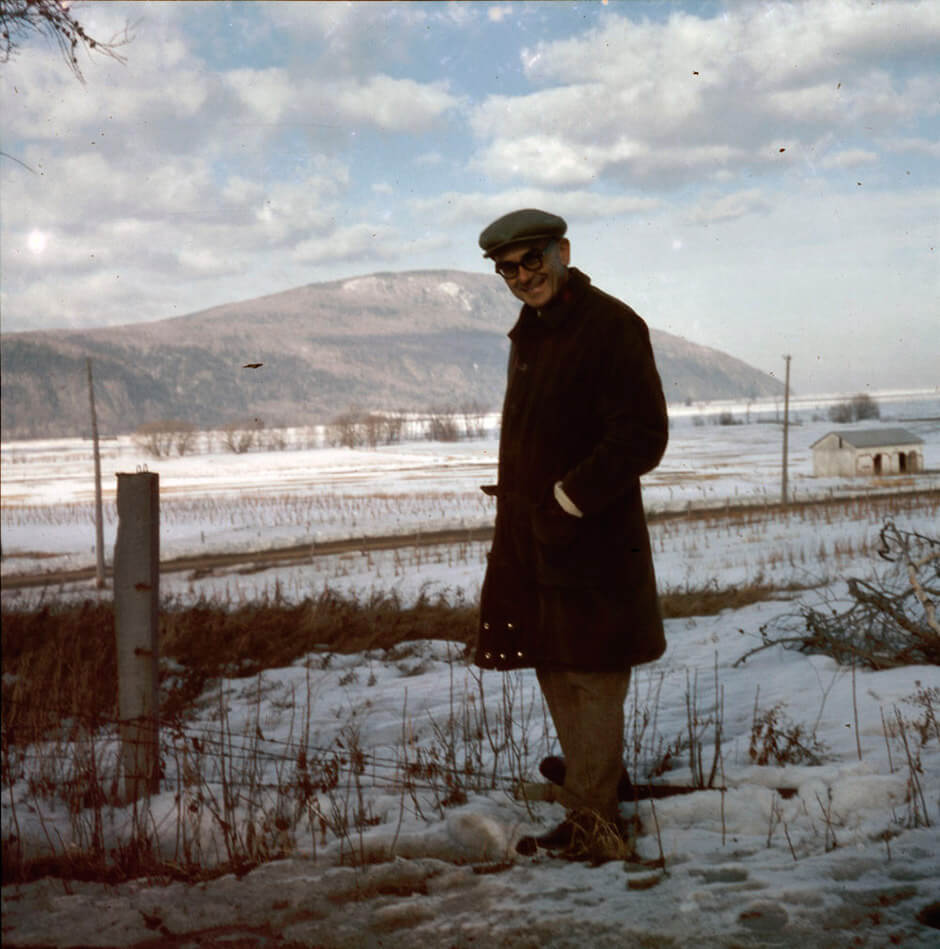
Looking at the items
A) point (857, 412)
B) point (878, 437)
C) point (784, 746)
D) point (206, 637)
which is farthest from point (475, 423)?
point (784, 746)

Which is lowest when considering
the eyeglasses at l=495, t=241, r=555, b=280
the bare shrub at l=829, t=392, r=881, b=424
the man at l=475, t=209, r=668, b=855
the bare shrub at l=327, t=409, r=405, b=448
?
the man at l=475, t=209, r=668, b=855

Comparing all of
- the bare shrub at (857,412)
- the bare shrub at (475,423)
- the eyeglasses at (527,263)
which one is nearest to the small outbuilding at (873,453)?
the bare shrub at (857,412)

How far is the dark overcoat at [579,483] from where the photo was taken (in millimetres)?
2270

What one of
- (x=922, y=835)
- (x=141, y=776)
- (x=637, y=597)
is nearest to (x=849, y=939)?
(x=922, y=835)

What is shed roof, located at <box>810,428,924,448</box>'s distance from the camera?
22.8 meters

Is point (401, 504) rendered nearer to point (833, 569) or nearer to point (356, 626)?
point (833, 569)

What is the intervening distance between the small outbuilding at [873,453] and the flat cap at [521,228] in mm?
21604

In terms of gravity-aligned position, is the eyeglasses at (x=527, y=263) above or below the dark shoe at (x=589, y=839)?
above

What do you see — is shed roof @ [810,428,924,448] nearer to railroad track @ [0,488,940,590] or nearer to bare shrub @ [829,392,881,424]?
railroad track @ [0,488,940,590]

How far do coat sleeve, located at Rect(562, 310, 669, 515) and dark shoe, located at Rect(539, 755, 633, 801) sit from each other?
1.10m

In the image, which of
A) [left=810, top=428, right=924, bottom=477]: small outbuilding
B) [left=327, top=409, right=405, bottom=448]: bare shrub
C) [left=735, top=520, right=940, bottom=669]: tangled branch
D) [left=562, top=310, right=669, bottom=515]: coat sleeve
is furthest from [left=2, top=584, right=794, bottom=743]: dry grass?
[left=327, top=409, right=405, bottom=448]: bare shrub

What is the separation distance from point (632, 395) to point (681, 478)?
75.5ft

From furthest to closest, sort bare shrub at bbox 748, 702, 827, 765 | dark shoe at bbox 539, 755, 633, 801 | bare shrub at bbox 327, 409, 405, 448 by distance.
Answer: bare shrub at bbox 327, 409, 405, 448
bare shrub at bbox 748, 702, 827, 765
dark shoe at bbox 539, 755, 633, 801

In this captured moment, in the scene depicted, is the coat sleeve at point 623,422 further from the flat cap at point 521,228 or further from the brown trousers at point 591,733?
the brown trousers at point 591,733
